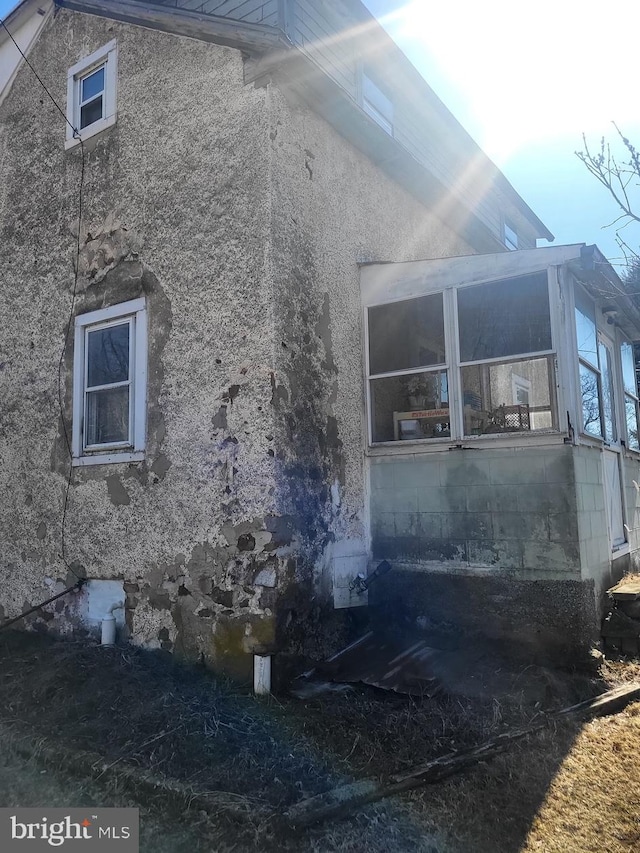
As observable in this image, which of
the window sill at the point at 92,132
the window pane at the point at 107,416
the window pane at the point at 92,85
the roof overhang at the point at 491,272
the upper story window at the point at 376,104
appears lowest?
the window pane at the point at 107,416

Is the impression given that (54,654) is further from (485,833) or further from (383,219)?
(383,219)

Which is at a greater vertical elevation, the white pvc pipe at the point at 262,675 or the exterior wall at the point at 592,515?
the exterior wall at the point at 592,515

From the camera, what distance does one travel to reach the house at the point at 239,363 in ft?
18.4

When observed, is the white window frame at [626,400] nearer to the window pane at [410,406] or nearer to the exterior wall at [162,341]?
the window pane at [410,406]

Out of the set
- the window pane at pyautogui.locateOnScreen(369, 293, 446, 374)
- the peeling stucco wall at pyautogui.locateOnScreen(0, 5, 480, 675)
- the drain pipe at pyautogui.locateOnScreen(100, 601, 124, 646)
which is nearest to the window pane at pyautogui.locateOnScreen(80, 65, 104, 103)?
the peeling stucco wall at pyautogui.locateOnScreen(0, 5, 480, 675)

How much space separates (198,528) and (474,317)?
131 inches

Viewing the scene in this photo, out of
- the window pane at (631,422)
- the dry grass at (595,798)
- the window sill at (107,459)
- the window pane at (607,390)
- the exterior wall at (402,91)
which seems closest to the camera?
the dry grass at (595,798)

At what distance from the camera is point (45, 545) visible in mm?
6926

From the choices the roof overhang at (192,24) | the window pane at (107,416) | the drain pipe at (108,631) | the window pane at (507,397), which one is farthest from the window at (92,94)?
the drain pipe at (108,631)

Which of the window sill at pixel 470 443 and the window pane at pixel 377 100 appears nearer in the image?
the window sill at pixel 470 443

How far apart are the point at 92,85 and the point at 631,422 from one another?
8049 mm

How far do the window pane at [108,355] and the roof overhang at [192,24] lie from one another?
2.86 meters

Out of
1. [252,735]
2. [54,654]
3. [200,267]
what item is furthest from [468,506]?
[54,654]

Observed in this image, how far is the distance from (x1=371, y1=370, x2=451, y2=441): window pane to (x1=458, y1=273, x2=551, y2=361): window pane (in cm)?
47
